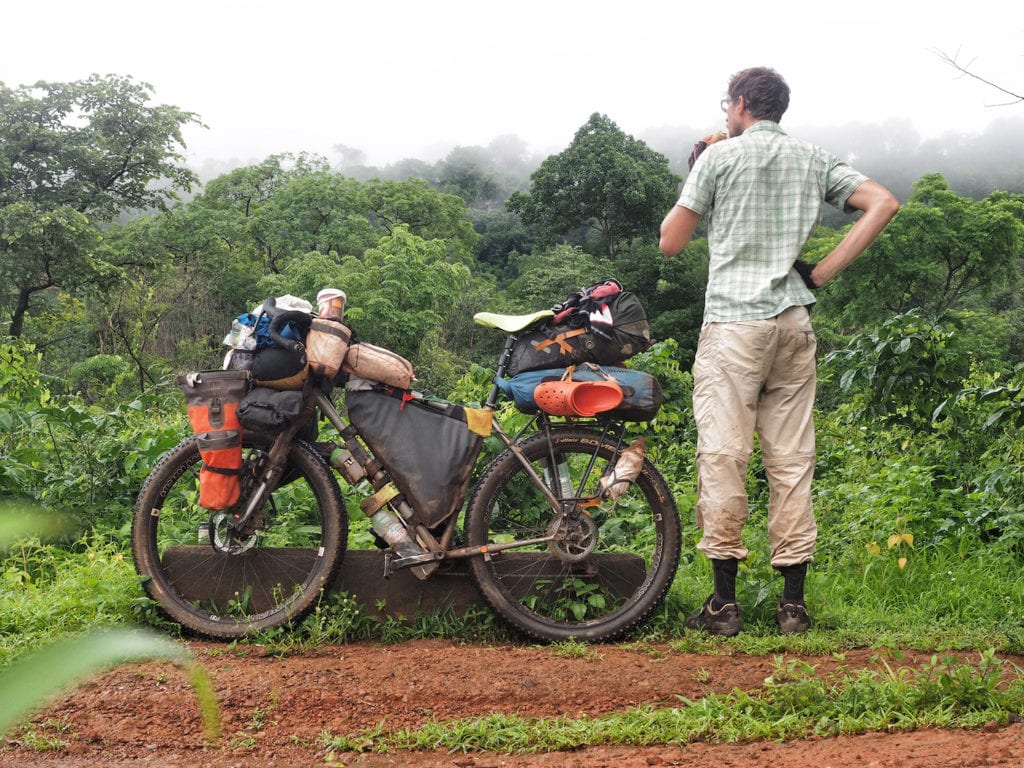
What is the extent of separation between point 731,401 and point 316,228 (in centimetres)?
5245

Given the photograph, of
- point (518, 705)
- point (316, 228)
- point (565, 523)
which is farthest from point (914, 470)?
point (316, 228)

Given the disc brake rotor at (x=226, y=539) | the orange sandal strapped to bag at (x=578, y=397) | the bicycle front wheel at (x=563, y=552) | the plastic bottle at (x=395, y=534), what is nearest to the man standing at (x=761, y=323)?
the bicycle front wheel at (x=563, y=552)

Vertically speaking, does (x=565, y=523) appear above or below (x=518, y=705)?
above

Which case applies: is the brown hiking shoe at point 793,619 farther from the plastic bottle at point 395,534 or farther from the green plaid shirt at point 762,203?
the plastic bottle at point 395,534

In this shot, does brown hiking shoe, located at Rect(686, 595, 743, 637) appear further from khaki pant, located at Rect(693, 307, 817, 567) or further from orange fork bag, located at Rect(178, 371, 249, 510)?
orange fork bag, located at Rect(178, 371, 249, 510)

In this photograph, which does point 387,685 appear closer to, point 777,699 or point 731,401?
point 777,699

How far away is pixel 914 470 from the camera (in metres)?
5.23

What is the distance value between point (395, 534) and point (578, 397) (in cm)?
94

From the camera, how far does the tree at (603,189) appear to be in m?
59.6

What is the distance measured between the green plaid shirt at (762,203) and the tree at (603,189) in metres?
56.0

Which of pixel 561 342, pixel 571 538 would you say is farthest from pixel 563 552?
pixel 561 342

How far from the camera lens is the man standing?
13.1 feet

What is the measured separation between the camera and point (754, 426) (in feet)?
13.4

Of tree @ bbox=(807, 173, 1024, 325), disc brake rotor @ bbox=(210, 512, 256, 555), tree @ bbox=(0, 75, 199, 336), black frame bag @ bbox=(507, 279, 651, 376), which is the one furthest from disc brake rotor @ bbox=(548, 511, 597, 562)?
tree @ bbox=(807, 173, 1024, 325)
